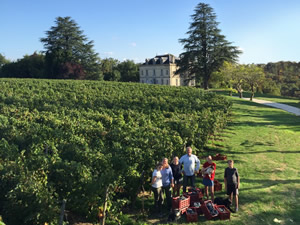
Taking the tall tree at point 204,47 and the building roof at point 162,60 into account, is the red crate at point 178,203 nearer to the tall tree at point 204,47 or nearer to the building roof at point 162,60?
the tall tree at point 204,47

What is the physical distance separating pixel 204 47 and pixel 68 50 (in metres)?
31.1

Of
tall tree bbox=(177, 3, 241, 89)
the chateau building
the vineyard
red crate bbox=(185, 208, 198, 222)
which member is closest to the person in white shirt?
the vineyard

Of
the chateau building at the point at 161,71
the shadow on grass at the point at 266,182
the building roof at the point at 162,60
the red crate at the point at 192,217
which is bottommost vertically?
the shadow on grass at the point at 266,182

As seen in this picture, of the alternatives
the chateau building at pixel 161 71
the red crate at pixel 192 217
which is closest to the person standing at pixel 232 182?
the red crate at pixel 192 217

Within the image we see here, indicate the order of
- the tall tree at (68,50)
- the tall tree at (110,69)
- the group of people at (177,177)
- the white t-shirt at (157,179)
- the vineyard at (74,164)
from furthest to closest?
the tall tree at (110,69) < the tall tree at (68,50) < the group of people at (177,177) < the white t-shirt at (157,179) < the vineyard at (74,164)

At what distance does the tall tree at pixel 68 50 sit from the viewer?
6031 cm

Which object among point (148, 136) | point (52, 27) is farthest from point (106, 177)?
point (52, 27)

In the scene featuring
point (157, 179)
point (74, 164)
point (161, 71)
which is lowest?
point (157, 179)

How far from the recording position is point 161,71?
7881cm

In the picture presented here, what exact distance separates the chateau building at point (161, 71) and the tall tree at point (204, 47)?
27.6 meters

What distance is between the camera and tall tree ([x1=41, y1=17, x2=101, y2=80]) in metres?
60.3

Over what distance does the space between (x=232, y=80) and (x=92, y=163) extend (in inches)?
1468

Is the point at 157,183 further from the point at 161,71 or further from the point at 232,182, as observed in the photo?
the point at 161,71

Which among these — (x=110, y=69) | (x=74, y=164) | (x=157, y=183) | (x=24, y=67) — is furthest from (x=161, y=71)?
(x=74, y=164)
